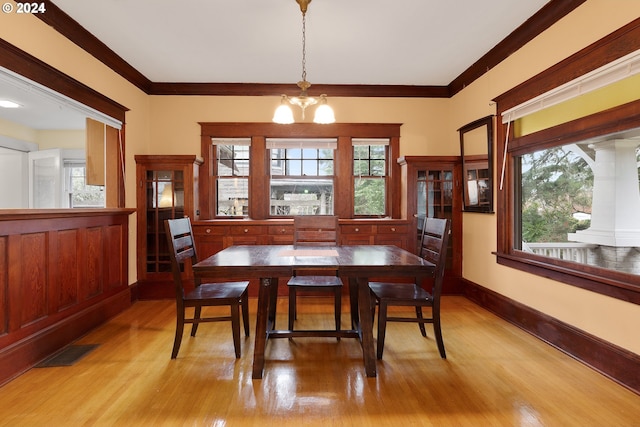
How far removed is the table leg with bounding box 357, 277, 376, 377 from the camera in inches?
87.3

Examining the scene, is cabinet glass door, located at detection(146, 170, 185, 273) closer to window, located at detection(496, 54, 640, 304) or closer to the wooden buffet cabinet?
the wooden buffet cabinet

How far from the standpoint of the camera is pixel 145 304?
3.92 meters

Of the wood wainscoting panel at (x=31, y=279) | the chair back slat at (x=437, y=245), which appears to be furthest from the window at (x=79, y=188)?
the chair back slat at (x=437, y=245)

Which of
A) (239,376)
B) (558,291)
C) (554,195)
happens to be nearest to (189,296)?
(239,376)

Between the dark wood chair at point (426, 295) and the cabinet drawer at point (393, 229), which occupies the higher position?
the cabinet drawer at point (393, 229)

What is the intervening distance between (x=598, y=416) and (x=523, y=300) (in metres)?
1.39

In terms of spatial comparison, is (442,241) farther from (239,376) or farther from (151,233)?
(151,233)

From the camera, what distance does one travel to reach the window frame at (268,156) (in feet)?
14.6

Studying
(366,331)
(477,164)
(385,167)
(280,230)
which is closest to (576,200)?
(477,164)

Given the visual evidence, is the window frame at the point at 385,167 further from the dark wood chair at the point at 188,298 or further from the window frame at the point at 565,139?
the dark wood chair at the point at 188,298

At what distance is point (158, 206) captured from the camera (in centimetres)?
413

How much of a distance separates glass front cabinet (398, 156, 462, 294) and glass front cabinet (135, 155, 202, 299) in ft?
8.70

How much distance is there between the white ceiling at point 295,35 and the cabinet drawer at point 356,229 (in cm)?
182

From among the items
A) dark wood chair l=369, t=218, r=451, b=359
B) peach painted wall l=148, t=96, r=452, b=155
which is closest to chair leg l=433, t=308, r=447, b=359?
dark wood chair l=369, t=218, r=451, b=359
